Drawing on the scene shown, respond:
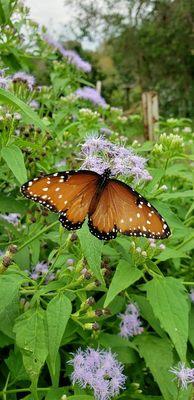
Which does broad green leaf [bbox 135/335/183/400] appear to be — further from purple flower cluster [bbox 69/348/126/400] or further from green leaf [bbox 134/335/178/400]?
purple flower cluster [bbox 69/348/126/400]

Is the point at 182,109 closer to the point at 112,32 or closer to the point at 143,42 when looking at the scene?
the point at 143,42

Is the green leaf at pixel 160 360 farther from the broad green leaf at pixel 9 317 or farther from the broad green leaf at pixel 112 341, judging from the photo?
the broad green leaf at pixel 9 317

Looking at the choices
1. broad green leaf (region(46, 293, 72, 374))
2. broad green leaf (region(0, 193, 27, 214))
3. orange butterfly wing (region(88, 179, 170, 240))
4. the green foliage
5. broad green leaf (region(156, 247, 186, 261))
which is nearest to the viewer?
broad green leaf (region(46, 293, 72, 374))

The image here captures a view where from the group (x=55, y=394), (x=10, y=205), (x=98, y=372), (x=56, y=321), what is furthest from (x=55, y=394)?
(x=10, y=205)

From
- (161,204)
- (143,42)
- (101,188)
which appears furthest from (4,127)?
(143,42)

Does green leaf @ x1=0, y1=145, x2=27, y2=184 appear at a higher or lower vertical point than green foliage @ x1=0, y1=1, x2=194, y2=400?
higher

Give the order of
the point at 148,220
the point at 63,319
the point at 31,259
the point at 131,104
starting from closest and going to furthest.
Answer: the point at 63,319
the point at 148,220
the point at 31,259
the point at 131,104

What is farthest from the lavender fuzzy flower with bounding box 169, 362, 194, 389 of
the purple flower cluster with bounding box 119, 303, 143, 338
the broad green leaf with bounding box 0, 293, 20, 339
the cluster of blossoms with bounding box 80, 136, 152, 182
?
the cluster of blossoms with bounding box 80, 136, 152, 182
